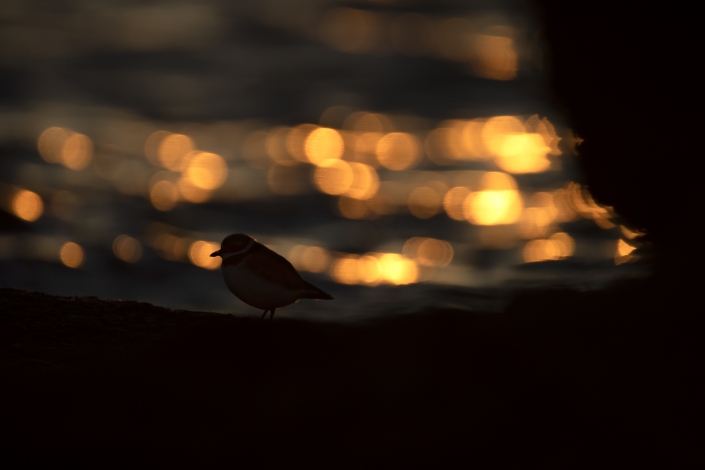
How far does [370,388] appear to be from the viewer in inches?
193

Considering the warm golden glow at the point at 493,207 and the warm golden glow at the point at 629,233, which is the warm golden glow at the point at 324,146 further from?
the warm golden glow at the point at 629,233

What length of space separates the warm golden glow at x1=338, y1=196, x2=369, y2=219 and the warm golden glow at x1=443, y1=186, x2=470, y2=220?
75.0 inches

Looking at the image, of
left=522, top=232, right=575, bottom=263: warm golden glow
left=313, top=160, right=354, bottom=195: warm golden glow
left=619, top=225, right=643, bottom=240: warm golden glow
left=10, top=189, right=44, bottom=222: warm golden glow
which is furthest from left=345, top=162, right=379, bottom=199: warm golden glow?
left=619, top=225, right=643, bottom=240: warm golden glow

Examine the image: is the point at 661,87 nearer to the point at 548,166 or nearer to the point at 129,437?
the point at 548,166

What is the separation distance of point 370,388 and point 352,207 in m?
13.4

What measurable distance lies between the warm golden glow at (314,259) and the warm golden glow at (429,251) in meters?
1.68

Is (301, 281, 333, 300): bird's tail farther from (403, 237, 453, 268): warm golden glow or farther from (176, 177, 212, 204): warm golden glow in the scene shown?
(176, 177, 212, 204): warm golden glow

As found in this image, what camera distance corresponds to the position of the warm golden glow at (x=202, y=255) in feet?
53.3

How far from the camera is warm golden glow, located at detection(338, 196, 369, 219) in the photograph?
17.9m

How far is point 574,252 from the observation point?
36.8 ft

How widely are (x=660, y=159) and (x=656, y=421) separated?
6133 millimetres

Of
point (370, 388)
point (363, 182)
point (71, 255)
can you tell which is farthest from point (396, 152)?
point (370, 388)

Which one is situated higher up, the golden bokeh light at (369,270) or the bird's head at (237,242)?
the golden bokeh light at (369,270)

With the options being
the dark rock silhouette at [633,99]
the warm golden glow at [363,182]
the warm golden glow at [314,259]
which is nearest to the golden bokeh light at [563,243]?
the dark rock silhouette at [633,99]
